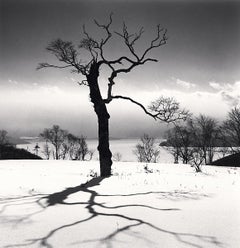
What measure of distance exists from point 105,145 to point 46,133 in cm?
5970

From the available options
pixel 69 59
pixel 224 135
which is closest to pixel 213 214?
pixel 69 59

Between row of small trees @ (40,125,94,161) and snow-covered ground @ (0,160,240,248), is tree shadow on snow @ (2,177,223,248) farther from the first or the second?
row of small trees @ (40,125,94,161)

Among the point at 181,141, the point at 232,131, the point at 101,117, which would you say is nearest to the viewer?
the point at 101,117

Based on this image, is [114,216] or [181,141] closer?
[114,216]

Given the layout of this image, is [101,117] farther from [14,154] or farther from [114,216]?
[14,154]

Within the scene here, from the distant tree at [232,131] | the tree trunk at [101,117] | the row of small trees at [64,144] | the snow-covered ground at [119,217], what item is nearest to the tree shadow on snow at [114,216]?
the snow-covered ground at [119,217]

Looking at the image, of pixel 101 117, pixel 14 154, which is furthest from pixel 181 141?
pixel 101 117

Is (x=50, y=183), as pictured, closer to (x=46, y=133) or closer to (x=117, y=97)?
(x=117, y=97)

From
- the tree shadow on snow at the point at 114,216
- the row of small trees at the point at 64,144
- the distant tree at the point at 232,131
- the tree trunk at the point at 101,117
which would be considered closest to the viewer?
the tree shadow on snow at the point at 114,216

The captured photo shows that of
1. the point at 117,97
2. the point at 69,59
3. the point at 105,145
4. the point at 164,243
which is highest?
the point at 69,59

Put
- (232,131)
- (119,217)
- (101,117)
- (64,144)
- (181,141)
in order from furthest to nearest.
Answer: (64,144), (181,141), (232,131), (101,117), (119,217)

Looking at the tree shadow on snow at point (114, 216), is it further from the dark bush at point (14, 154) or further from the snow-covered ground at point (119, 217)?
the dark bush at point (14, 154)

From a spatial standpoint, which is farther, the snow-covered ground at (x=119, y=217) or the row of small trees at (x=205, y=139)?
the row of small trees at (x=205, y=139)

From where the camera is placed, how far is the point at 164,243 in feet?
12.6
